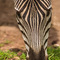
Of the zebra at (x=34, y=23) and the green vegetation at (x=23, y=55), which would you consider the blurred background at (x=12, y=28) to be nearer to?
the green vegetation at (x=23, y=55)

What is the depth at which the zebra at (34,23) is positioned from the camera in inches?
97.8

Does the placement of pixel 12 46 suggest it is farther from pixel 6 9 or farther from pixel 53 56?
pixel 6 9

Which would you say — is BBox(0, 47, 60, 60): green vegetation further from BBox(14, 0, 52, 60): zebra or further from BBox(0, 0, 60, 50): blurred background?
BBox(14, 0, 52, 60): zebra

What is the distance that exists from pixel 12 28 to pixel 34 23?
13.8 ft

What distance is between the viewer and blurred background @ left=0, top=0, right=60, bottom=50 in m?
5.29

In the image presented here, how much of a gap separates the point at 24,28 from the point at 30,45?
36 centimetres

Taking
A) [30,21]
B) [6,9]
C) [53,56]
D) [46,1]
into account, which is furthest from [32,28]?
[6,9]

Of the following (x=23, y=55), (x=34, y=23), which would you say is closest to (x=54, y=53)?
(x=23, y=55)

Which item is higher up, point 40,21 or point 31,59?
point 40,21

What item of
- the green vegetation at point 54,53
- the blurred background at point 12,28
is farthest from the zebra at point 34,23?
the blurred background at point 12,28

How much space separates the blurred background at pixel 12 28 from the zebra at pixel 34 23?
2.27m

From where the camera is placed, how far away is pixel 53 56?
4098 mm

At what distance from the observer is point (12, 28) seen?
675 centimetres

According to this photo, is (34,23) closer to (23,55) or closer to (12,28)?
(23,55)
